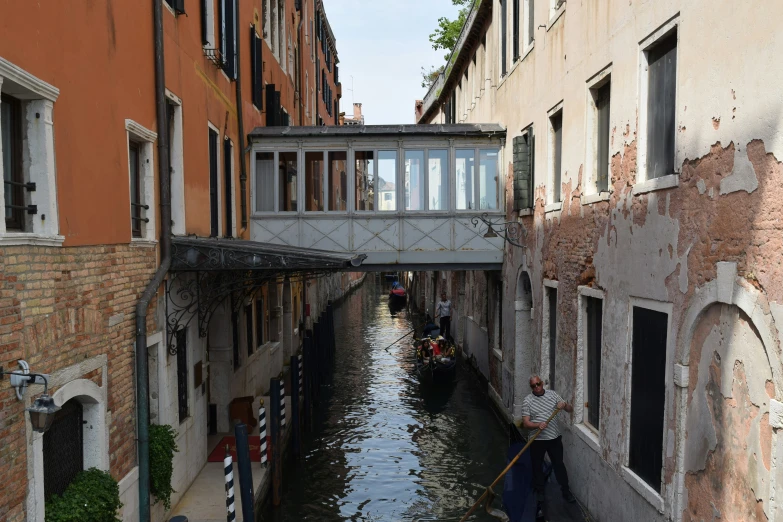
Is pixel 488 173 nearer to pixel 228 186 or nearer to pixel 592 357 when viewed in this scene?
pixel 228 186

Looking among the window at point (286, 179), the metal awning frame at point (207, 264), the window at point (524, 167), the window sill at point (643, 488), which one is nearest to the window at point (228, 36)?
the window at point (286, 179)

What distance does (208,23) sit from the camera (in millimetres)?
9016

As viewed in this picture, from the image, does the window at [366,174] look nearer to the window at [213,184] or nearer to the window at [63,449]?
the window at [213,184]

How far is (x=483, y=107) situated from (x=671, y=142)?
30.6ft

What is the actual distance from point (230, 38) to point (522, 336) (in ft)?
20.9

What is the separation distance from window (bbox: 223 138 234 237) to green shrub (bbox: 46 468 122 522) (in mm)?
5395

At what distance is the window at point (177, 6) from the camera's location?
7667 mm

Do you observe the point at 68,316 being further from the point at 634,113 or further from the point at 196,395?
the point at 634,113

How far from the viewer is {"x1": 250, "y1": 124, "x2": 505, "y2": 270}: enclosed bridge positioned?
40.0 feet

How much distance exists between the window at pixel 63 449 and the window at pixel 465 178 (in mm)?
8046

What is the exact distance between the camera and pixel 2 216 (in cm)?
415

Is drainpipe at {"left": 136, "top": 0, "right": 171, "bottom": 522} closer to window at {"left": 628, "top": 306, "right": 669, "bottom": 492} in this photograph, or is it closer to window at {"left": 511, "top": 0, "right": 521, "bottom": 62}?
window at {"left": 628, "top": 306, "right": 669, "bottom": 492}

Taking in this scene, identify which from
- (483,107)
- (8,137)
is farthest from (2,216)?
(483,107)

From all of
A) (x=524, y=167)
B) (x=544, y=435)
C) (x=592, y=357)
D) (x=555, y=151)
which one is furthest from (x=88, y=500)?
(x=524, y=167)
